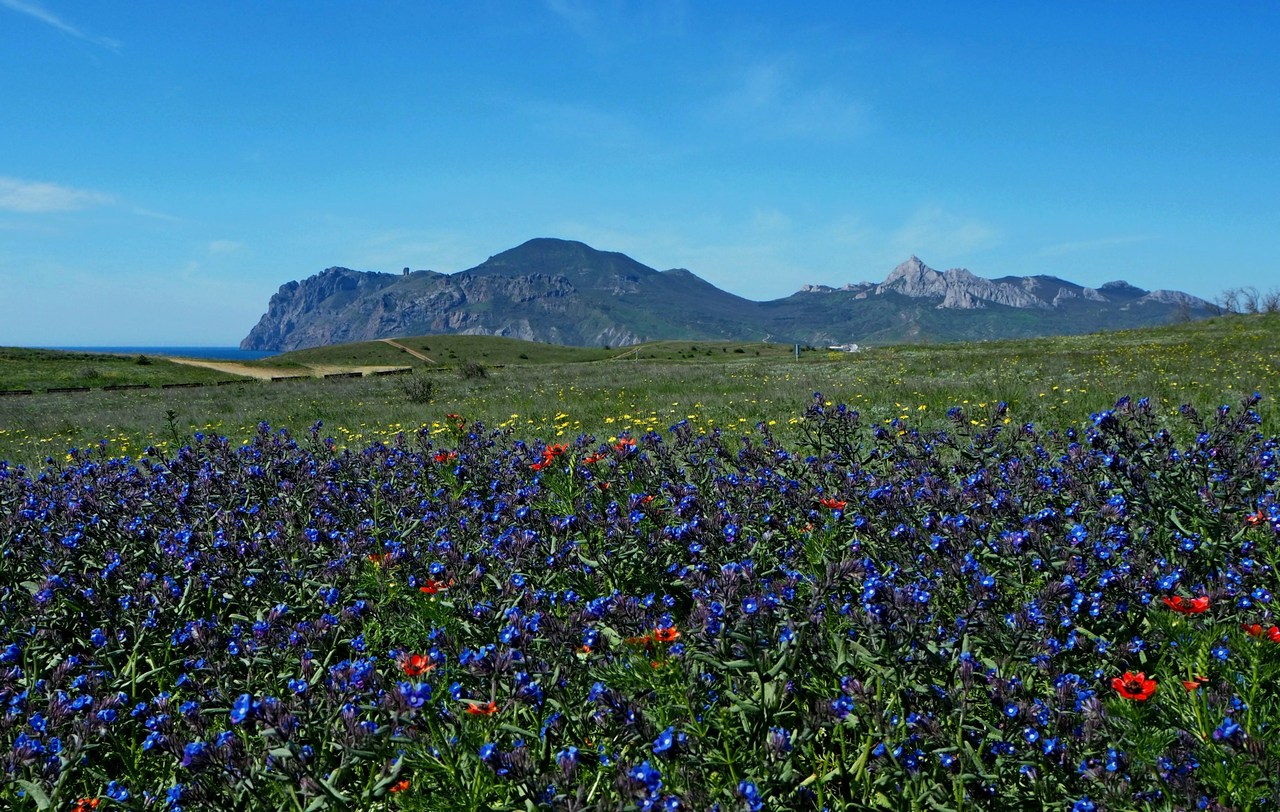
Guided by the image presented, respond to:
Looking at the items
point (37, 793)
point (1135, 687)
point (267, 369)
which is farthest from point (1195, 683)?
point (267, 369)

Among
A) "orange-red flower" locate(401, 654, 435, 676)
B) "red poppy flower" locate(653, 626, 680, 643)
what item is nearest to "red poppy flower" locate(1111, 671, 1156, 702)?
"red poppy flower" locate(653, 626, 680, 643)

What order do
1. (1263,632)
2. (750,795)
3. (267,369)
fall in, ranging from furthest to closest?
(267,369) < (1263,632) < (750,795)

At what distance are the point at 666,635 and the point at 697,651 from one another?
0.29m

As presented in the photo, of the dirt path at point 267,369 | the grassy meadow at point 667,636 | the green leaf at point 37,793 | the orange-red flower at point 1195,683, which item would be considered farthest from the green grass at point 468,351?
the green leaf at point 37,793

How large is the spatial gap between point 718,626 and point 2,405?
3361 centimetres

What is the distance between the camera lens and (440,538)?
17.1 ft

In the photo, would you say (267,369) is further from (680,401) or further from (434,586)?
(434,586)

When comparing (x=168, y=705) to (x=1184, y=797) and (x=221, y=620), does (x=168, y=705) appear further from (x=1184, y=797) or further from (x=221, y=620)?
(x=1184, y=797)

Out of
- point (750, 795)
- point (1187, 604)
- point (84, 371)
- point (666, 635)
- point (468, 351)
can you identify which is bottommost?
point (750, 795)

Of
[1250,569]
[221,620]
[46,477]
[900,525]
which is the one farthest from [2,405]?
[1250,569]

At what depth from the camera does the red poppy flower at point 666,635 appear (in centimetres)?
330

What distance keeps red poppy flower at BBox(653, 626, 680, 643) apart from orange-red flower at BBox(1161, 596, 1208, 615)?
89.2 inches

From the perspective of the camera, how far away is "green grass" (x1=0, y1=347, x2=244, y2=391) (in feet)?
146

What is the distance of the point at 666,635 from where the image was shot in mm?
3400
